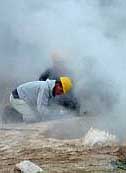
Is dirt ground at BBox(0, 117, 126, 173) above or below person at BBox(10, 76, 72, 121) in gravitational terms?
below

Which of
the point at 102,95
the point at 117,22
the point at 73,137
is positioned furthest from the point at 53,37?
the point at 73,137

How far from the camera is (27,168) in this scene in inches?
250

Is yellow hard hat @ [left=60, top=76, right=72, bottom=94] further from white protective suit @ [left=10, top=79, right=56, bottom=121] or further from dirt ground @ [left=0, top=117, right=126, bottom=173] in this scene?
dirt ground @ [left=0, top=117, right=126, bottom=173]

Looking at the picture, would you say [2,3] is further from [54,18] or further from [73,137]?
[73,137]

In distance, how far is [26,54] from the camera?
11828mm

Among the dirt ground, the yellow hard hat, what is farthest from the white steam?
the dirt ground

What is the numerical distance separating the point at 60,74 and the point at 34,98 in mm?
762

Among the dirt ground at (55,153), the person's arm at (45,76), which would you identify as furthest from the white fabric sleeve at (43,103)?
the person's arm at (45,76)

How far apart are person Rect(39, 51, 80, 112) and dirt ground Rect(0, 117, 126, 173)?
103 cm

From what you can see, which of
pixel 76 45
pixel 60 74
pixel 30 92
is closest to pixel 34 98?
pixel 30 92

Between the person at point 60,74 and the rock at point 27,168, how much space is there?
2470mm

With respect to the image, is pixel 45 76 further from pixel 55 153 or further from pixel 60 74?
pixel 55 153

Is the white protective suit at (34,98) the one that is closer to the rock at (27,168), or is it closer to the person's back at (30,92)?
the person's back at (30,92)

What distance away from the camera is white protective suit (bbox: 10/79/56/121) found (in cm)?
875
